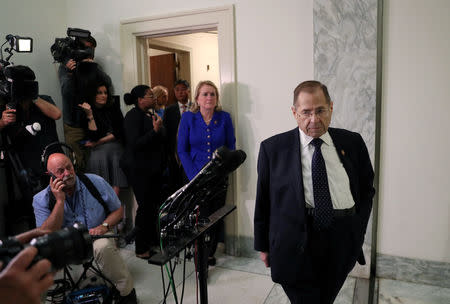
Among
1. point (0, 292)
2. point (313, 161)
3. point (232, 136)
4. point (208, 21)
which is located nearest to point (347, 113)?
point (232, 136)

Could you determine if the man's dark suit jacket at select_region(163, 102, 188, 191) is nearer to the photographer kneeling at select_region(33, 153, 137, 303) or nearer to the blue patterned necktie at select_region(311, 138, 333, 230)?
the photographer kneeling at select_region(33, 153, 137, 303)

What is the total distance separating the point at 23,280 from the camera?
2.39 ft

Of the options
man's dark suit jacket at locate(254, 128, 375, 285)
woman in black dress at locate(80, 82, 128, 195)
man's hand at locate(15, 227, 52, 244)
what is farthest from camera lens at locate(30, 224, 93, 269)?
woman in black dress at locate(80, 82, 128, 195)

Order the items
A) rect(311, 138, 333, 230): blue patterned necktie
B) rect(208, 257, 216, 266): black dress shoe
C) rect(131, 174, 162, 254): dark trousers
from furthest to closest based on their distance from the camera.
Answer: rect(131, 174, 162, 254): dark trousers, rect(208, 257, 216, 266): black dress shoe, rect(311, 138, 333, 230): blue patterned necktie

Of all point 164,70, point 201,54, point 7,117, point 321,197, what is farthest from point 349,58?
point 201,54

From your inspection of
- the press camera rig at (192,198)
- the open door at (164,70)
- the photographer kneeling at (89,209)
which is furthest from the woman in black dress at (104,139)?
the press camera rig at (192,198)

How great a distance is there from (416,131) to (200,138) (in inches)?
59.0

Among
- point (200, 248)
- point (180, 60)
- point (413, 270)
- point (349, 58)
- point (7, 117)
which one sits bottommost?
point (413, 270)

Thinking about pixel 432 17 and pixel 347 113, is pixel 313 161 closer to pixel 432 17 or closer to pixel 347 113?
pixel 347 113

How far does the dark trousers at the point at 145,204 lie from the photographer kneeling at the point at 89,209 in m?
0.57

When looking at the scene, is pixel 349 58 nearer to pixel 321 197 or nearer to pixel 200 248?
pixel 321 197

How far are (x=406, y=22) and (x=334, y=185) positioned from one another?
1.49 m

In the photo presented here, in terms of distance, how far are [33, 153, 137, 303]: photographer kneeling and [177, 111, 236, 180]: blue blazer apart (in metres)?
0.66

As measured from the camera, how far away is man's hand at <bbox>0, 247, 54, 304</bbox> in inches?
28.1
